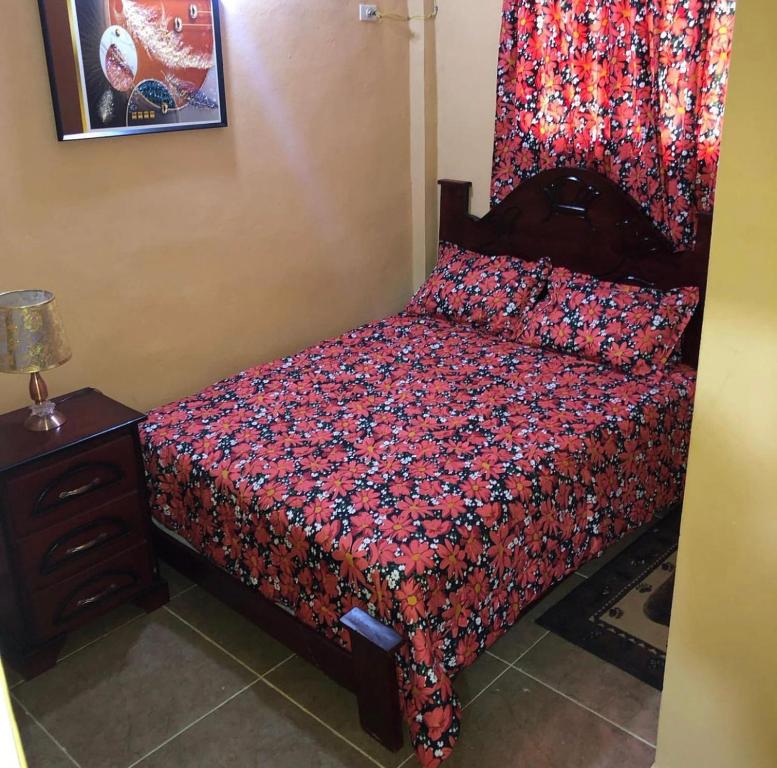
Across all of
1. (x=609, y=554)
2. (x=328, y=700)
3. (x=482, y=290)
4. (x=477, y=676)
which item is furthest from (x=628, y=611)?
(x=482, y=290)

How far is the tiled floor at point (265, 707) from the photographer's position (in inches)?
90.7

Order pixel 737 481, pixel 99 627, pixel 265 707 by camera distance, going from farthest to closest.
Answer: pixel 99 627 → pixel 265 707 → pixel 737 481

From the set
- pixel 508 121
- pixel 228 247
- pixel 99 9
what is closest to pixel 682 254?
pixel 508 121

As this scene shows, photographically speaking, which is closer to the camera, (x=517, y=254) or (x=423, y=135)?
(x=517, y=254)

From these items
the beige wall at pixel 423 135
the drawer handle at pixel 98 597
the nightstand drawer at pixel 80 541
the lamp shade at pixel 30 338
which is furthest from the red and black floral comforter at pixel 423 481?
the beige wall at pixel 423 135

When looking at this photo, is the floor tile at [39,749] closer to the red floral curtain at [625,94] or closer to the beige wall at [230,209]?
the beige wall at [230,209]

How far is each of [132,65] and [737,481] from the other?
2380mm

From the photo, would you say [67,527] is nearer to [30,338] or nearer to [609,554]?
[30,338]

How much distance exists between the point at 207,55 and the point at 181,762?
93.2 inches

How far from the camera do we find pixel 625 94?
132 inches

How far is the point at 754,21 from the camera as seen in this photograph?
1.39 m

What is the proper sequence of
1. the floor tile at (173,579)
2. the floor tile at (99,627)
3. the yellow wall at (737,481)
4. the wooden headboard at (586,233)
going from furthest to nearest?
the wooden headboard at (586,233), the floor tile at (173,579), the floor tile at (99,627), the yellow wall at (737,481)

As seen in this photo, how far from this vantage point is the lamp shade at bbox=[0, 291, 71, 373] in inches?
96.6

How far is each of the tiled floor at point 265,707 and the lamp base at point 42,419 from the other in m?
0.69
